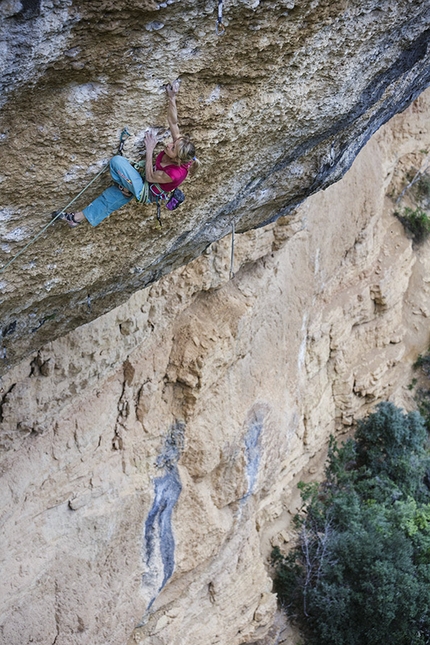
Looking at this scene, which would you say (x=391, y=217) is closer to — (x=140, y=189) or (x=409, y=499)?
(x=409, y=499)

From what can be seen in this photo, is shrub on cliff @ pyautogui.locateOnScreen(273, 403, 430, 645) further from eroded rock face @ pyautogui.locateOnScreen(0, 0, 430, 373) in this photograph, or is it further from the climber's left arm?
the climber's left arm

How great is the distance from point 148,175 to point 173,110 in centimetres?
38

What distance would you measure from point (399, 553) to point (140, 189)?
8.29 m

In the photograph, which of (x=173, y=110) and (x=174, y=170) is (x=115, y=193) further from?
(x=173, y=110)

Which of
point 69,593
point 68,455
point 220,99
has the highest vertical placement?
point 220,99

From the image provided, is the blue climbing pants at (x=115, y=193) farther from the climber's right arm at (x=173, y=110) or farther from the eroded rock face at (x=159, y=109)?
the climber's right arm at (x=173, y=110)

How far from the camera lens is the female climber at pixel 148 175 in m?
3.42

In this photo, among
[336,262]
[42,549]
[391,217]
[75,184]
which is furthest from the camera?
[391,217]

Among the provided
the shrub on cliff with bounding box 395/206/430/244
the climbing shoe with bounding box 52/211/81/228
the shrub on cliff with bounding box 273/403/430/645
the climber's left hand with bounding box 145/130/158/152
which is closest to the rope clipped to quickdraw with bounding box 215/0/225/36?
the climber's left hand with bounding box 145/130/158/152

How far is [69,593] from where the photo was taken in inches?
235

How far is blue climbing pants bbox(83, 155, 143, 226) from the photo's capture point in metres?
3.43

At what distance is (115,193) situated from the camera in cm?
357

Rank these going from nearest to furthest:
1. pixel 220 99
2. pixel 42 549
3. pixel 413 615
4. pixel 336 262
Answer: pixel 220 99
pixel 42 549
pixel 413 615
pixel 336 262

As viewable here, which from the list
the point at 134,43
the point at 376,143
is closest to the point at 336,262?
the point at 376,143
